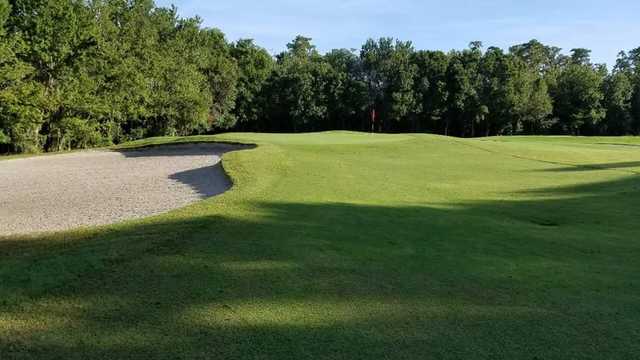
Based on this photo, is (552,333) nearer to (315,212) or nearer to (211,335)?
(211,335)

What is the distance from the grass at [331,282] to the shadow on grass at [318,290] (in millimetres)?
18

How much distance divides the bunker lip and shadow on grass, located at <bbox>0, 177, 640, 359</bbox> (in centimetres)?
274

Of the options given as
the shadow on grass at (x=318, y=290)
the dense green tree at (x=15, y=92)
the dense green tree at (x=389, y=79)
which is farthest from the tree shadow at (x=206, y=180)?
the dense green tree at (x=389, y=79)

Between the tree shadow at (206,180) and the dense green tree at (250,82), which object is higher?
the dense green tree at (250,82)

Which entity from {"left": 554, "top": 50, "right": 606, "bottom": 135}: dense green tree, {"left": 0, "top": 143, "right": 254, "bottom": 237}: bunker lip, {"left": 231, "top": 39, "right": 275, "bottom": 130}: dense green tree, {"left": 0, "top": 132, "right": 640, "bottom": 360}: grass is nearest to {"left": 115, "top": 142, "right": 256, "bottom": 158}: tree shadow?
{"left": 0, "top": 143, "right": 254, "bottom": 237}: bunker lip

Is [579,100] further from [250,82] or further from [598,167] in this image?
[598,167]

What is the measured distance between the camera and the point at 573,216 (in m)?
9.25

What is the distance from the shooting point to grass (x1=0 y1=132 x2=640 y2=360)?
3.80 meters

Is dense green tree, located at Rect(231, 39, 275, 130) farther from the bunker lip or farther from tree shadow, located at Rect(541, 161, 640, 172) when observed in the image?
tree shadow, located at Rect(541, 161, 640, 172)

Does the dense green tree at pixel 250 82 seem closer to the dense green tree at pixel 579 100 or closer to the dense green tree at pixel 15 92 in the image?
the dense green tree at pixel 15 92

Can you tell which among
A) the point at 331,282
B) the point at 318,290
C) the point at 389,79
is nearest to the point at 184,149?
the point at 331,282

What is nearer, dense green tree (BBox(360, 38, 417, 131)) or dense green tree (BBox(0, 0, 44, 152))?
dense green tree (BBox(0, 0, 44, 152))

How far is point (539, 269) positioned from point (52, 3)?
1396 inches

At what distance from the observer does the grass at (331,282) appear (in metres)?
3.80
